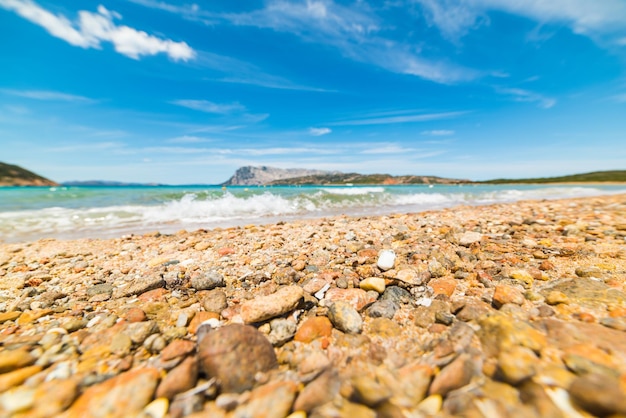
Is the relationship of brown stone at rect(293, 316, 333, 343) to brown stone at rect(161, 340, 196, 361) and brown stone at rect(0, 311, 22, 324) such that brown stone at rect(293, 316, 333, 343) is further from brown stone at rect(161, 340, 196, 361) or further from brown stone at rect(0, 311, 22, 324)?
brown stone at rect(0, 311, 22, 324)

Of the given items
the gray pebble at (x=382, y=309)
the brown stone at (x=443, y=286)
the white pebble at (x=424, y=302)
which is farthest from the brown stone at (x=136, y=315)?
the brown stone at (x=443, y=286)

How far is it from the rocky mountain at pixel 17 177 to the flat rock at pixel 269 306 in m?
132

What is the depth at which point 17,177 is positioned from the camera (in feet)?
298

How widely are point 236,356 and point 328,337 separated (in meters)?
0.79

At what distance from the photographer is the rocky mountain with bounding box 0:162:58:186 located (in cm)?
8675

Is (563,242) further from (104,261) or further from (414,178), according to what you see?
(414,178)

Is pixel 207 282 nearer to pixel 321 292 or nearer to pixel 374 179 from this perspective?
pixel 321 292

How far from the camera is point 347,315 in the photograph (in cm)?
229

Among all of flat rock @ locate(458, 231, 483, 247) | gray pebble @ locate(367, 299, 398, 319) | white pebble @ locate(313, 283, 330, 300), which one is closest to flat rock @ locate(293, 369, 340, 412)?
gray pebble @ locate(367, 299, 398, 319)

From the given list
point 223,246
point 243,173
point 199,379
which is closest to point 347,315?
point 199,379

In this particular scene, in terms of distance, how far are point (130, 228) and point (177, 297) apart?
7358mm

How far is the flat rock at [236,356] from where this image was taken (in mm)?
1646

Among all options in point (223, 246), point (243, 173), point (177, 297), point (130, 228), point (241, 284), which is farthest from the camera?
point (243, 173)

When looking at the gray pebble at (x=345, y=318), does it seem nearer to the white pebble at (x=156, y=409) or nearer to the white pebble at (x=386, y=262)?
the white pebble at (x=386, y=262)
